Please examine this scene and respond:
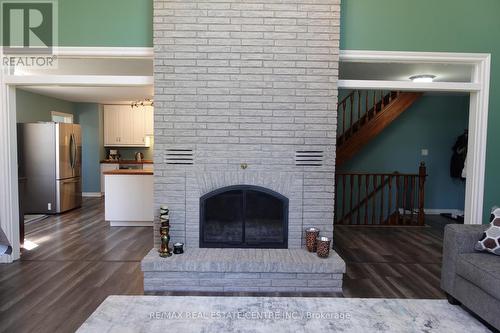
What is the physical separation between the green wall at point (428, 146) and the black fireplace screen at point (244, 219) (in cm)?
358

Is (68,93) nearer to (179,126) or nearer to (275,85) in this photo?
(179,126)

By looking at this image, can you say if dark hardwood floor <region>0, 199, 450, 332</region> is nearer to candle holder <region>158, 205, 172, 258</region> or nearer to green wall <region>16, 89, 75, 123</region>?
candle holder <region>158, 205, 172, 258</region>

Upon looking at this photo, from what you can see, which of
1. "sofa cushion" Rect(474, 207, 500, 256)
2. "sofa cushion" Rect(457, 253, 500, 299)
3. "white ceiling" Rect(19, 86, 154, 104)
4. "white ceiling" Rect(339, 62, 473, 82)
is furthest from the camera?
"white ceiling" Rect(19, 86, 154, 104)

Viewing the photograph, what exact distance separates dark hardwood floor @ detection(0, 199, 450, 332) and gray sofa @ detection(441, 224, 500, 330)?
35cm

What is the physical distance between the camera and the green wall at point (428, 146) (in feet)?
20.5

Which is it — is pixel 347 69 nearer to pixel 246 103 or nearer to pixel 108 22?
pixel 246 103

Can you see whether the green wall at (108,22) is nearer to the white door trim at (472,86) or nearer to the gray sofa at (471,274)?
the white door trim at (472,86)

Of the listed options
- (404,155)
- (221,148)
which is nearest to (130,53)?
(221,148)

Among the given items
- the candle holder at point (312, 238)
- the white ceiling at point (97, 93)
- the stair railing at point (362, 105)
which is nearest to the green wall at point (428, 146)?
the stair railing at point (362, 105)

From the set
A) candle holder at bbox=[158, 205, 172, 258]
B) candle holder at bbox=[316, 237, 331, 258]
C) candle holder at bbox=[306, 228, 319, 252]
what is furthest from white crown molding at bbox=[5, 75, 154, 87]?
candle holder at bbox=[316, 237, 331, 258]

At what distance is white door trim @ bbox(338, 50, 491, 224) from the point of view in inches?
125

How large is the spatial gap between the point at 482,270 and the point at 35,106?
7574 mm

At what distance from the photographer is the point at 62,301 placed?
2.54m

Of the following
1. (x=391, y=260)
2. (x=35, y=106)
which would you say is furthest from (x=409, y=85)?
(x=35, y=106)
